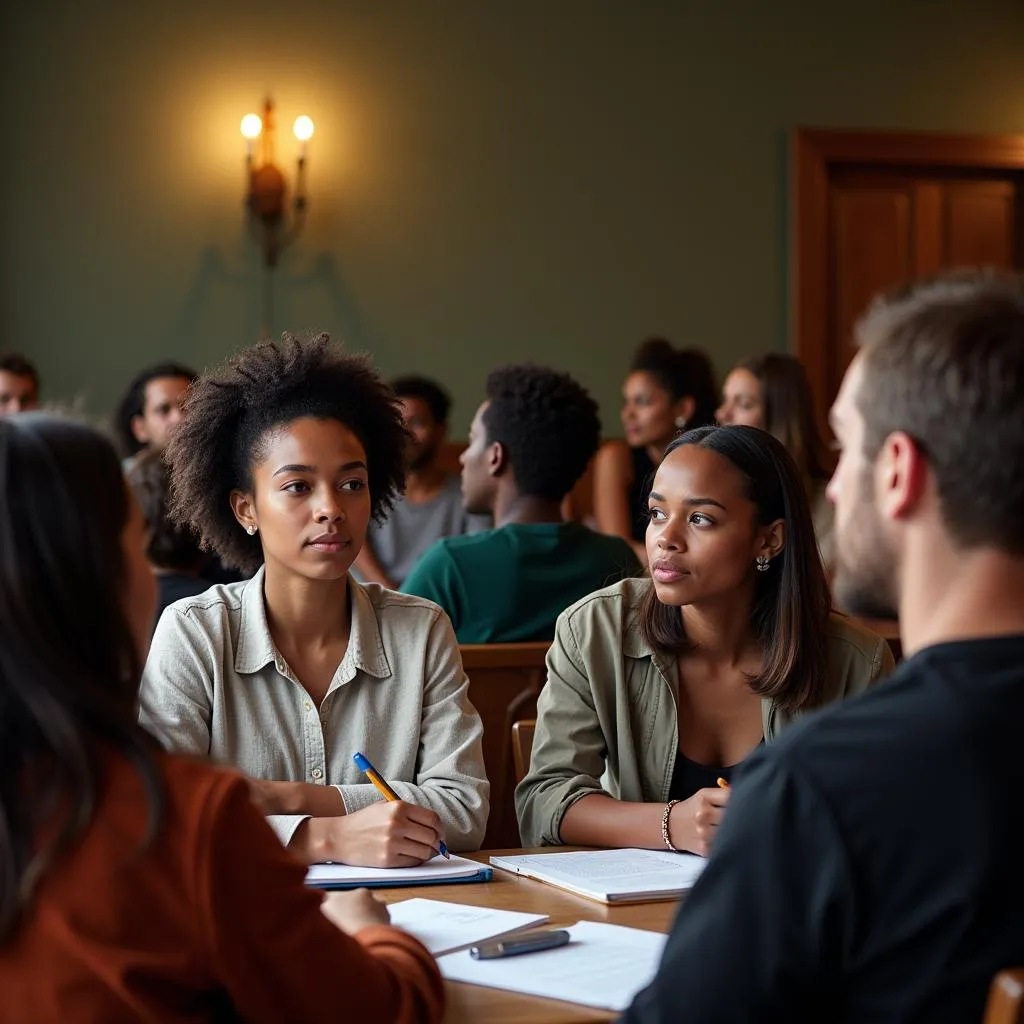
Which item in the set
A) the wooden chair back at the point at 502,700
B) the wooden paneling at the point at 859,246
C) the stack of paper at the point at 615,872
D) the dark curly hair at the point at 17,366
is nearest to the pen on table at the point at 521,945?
the stack of paper at the point at 615,872

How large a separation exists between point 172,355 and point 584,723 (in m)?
3.92

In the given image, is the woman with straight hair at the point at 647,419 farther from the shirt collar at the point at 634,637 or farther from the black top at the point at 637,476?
the shirt collar at the point at 634,637

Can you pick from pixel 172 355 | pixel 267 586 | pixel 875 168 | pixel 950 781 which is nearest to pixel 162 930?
pixel 950 781

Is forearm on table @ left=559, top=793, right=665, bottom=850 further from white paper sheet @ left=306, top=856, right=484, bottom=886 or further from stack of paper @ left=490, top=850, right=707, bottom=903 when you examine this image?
white paper sheet @ left=306, top=856, right=484, bottom=886

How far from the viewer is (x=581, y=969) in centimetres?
139

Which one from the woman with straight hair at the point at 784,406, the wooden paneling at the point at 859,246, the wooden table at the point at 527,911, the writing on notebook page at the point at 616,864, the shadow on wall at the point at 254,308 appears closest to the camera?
the wooden table at the point at 527,911

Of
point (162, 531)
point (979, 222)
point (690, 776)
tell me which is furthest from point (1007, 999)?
point (979, 222)

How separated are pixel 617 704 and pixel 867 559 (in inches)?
44.8

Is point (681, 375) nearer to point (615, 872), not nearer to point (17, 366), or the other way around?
point (17, 366)

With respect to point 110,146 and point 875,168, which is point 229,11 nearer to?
point 110,146

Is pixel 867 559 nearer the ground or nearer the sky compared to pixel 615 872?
nearer the sky

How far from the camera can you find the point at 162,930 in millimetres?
1044

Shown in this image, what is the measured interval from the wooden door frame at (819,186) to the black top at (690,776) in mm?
4315

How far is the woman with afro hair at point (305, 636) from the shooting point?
2133mm
